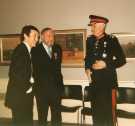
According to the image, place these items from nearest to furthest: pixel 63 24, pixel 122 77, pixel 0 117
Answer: pixel 122 77 → pixel 63 24 → pixel 0 117

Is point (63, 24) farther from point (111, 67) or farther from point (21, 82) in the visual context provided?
point (21, 82)

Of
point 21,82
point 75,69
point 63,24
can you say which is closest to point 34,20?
point 63,24

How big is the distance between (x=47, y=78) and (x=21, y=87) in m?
0.93

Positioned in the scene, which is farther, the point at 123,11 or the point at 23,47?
the point at 123,11

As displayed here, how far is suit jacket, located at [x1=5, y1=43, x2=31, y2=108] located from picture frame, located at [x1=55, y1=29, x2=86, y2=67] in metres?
1.48

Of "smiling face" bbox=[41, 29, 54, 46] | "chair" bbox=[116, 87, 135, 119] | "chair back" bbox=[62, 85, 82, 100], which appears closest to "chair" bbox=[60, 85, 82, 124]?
"chair back" bbox=[62, 85, 82, 100]

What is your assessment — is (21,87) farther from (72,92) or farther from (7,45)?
(7,45)

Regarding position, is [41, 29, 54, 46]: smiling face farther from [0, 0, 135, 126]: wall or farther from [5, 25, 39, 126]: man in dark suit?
[5, 25, 39, 126]: man in dark suit

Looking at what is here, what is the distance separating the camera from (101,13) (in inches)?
158

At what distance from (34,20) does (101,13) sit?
3.14ft

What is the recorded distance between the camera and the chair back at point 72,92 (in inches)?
156

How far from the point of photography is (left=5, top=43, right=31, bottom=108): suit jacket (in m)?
2.70

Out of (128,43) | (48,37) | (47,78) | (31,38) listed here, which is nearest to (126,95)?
(128,43)

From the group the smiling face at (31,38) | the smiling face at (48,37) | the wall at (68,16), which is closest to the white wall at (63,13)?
the wall at (68,16)
